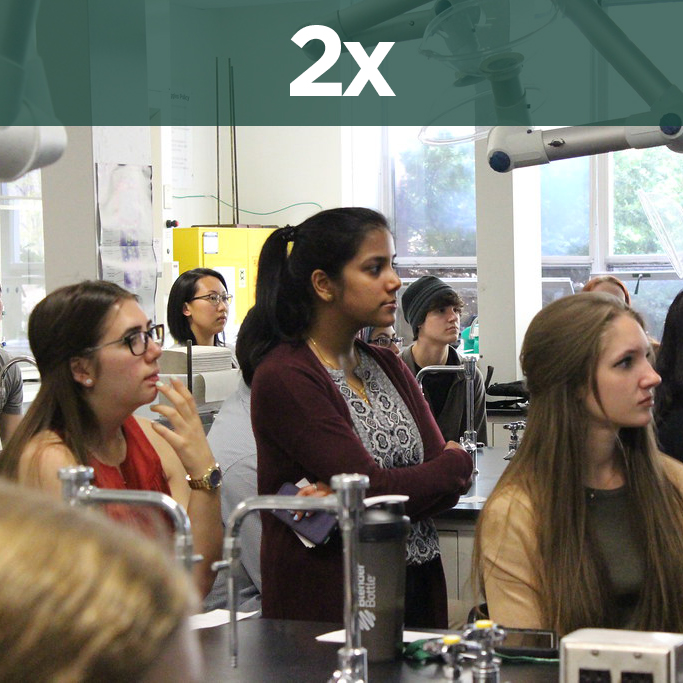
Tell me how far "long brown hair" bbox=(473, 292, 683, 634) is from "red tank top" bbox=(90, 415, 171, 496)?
74 cm

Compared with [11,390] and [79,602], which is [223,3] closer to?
[11,390]

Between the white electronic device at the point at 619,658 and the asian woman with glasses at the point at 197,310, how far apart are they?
3.74 metres

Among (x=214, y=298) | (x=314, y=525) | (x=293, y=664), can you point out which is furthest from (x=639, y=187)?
(x=293, y=664)

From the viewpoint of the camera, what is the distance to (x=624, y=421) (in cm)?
203

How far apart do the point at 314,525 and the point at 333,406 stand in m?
0.25

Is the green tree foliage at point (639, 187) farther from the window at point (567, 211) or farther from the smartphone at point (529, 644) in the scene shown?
the smartphone at point (529, 644)

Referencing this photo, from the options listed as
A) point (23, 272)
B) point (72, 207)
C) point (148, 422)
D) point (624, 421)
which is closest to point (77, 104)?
point (72, 207)

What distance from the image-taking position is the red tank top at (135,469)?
220cm

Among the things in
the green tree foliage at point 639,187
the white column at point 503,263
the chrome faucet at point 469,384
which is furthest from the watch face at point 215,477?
the green tree foliage at point 639,187

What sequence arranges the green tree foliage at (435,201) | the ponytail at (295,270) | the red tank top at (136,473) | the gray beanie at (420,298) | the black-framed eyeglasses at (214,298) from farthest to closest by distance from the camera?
the green tree foliage at (435,201) < the black-framed eyeglasses at (214,298) < the gray beanie at (420,298) < the ponytail at (295,270) < the red tank top at (136,473)

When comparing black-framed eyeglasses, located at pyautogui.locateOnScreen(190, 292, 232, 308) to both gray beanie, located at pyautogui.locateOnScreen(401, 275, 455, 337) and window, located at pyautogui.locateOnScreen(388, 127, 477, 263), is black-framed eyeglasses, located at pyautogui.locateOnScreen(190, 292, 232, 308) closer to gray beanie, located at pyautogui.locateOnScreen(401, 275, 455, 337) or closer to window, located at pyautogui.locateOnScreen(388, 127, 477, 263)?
gray beanie, located at pyautogui.locateOnScreen(401, 275, 455, 337)

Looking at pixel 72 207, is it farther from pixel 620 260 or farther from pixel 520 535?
pixel 620 260

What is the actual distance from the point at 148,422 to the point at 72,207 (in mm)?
1363

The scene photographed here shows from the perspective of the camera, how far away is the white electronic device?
135 cm
